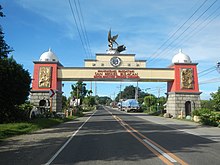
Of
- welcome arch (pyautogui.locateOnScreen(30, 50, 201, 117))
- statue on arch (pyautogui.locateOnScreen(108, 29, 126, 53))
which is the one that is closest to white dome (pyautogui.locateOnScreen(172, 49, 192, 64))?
welcome arch (pyautogui.locateOnScreen(30, 50, 201, 117))

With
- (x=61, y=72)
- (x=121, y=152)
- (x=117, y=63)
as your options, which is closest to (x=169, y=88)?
(x=117, y=63)

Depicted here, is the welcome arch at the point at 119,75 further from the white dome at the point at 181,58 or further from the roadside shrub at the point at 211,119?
the roadside shrub at the point at 211,119

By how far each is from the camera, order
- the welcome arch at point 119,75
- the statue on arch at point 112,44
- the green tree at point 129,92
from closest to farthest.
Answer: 1. the welcome arch at point 119,75
2. the statue on arch at point 112,44
3. the green tree at point 129,92

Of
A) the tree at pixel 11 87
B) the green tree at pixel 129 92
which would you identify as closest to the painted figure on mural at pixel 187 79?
the tree at pixel 11 87

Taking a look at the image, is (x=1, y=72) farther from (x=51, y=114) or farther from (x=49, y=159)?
(x=49, y=159)

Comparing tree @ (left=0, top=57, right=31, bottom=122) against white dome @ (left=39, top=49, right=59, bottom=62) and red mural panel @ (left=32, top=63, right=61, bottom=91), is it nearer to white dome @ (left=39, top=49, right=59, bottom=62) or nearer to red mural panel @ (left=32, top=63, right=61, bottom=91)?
red mural panel @ (left=32, top=63, right=61, bottom=91)

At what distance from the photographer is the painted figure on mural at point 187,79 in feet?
124

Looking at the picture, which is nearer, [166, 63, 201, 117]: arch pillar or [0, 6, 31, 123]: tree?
[0, 6, 31, 123]: tree

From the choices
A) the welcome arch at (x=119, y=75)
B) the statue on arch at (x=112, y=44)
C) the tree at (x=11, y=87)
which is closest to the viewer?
the tree at (x=11, y=87)

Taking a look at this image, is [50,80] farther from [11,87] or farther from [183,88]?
[183,88]

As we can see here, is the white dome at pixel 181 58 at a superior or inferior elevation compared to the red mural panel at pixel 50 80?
superior

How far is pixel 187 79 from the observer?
38094mm

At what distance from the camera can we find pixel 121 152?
9031 mm

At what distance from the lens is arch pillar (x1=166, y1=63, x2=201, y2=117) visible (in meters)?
37.4
